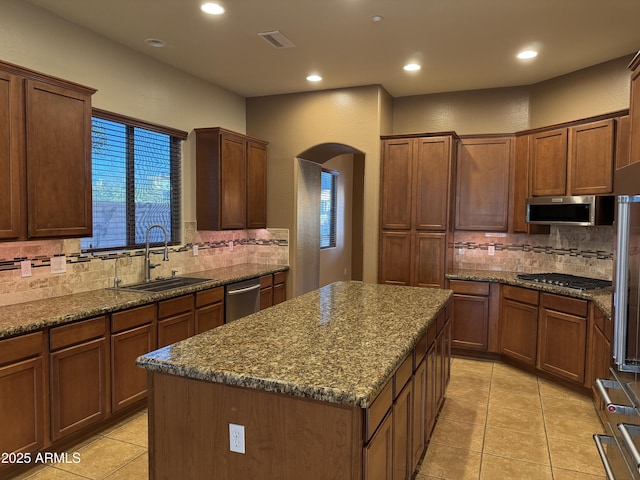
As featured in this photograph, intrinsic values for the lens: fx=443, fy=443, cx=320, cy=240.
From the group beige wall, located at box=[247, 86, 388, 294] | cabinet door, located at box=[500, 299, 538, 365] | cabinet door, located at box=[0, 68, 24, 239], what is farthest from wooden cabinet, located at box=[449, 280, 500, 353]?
cabinet door, located at box=[0, 68, 24, 239]

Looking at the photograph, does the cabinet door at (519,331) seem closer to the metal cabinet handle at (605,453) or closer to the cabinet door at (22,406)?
the metal cabinet handle at (605,453)

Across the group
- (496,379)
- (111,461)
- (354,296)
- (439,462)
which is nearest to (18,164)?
(111,461)

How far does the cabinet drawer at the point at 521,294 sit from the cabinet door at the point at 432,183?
91 centimetres

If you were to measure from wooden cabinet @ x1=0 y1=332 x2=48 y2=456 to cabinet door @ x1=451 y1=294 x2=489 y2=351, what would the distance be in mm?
3835

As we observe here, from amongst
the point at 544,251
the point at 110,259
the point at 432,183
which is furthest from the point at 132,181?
the point at 544,251

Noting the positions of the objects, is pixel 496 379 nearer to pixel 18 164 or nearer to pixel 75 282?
pixel 75 282

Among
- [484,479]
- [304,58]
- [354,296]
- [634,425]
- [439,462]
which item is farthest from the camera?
[304,58]

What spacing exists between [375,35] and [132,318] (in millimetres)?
2919

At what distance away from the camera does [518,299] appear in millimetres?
4434

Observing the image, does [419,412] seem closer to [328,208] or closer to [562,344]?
[562,344]

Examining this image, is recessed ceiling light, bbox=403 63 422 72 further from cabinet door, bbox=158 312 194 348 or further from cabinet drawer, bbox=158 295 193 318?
cabinet door, bbox=158 312 194 348

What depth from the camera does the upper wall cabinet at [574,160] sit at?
3914 mm

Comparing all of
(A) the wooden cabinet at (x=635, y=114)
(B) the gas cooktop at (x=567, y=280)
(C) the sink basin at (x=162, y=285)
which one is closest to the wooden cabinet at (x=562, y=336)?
(B) the gas cooktop at (x=567, y=280)

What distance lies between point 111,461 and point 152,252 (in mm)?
1972
